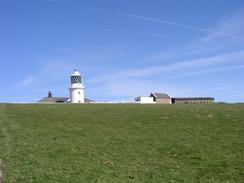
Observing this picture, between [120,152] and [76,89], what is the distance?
96263mm

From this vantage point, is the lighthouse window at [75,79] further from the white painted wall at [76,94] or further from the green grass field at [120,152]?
the green grass field at [120,152]

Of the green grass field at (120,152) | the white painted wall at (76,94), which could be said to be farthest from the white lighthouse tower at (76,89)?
the green grass field at (120,152)

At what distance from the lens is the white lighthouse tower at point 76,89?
11619 centimetres

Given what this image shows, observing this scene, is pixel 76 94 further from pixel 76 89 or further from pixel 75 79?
pixel 75 79

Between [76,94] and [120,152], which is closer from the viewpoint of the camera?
[120,152]

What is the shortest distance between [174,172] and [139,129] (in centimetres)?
1263

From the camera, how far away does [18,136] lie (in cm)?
2466

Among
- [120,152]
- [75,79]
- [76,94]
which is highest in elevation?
[75,79]

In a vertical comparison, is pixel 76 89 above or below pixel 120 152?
above

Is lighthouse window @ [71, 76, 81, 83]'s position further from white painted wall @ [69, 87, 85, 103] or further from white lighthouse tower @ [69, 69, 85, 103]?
white painted wall @ [69, 87, 85, 103]

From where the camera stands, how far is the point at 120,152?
67.8 ft

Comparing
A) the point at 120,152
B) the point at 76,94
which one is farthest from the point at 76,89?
the point at 120,152

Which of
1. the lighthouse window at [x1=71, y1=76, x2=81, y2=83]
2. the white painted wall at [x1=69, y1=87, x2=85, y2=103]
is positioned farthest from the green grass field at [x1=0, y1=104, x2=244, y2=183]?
the lighthouse window at [x1=71, y1=76, x2=81, y2=83]

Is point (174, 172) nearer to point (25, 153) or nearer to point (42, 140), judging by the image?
point (25, 153)
